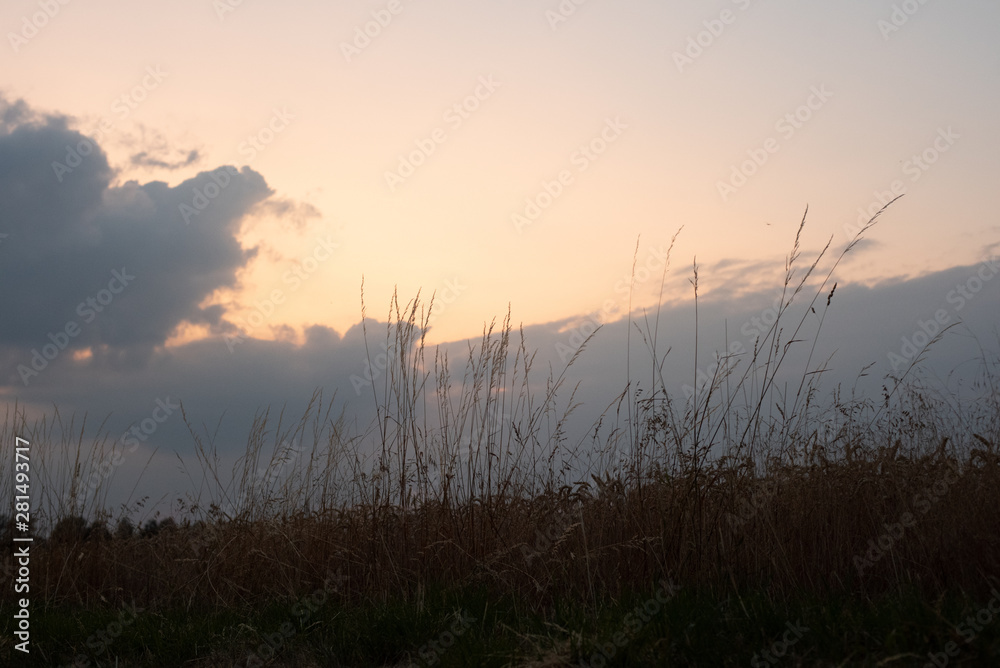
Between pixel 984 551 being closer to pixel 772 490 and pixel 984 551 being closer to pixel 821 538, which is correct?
pixel 821 538

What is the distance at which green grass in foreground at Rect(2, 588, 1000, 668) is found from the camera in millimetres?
2436

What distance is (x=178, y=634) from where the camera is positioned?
3830mm

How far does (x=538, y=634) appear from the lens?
3012 mm

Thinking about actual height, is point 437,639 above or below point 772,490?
below

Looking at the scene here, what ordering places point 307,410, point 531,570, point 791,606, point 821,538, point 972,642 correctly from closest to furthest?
point 972,642 → point 791,606 → point 821,538 → point 531,570 → point 307,410

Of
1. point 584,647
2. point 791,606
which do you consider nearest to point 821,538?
point 791,606

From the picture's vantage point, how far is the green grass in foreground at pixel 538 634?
7.99ft

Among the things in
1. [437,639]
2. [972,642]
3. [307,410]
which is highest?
[307,410]

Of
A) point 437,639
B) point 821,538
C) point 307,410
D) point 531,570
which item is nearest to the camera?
point 437,639

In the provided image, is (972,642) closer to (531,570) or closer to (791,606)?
(791,606)

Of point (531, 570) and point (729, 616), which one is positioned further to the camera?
point (531, 570)

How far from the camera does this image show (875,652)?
237 cm

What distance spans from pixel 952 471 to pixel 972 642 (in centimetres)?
193

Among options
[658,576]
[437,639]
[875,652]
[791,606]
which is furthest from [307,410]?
[875,652]
